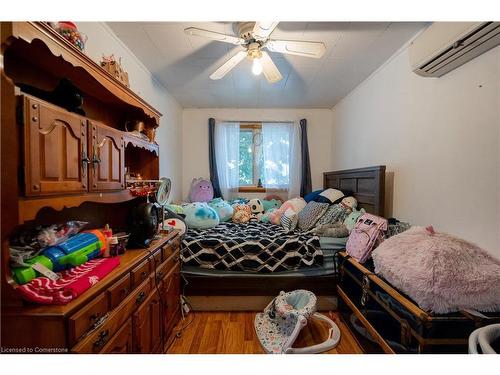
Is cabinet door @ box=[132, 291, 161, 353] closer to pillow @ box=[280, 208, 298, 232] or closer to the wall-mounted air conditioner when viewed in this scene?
pillow @ box=[280, 208, 298, 232]

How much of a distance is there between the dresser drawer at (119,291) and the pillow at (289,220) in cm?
174

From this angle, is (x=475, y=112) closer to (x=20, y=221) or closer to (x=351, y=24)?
(x=351, y=24)

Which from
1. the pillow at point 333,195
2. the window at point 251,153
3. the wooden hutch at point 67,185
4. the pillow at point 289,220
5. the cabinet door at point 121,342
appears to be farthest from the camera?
the window at point 251,153

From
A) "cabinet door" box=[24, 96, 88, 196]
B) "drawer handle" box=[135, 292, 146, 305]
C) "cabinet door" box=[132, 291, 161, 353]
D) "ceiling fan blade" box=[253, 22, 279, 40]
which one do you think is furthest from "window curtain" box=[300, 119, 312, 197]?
"cabinet door" box=[24, 96, 88, 196]

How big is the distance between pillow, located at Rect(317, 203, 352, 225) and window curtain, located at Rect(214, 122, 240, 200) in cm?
166

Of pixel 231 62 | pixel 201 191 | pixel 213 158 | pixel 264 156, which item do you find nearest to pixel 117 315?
pixel 231 62

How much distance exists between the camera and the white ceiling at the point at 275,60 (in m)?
1.68

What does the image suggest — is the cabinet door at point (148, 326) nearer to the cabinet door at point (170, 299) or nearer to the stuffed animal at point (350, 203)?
the cabinet door at point (170, 299)

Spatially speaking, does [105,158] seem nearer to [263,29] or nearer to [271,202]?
[263,29]

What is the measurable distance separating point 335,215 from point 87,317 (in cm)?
220

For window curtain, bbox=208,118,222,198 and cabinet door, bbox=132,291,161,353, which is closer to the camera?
cabinet door, bbox=132,291,161,353

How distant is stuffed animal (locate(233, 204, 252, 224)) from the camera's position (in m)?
2.98

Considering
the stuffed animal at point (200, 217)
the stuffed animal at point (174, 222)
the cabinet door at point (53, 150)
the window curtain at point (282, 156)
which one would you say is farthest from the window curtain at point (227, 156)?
the cabinet door at point (53, 150)
